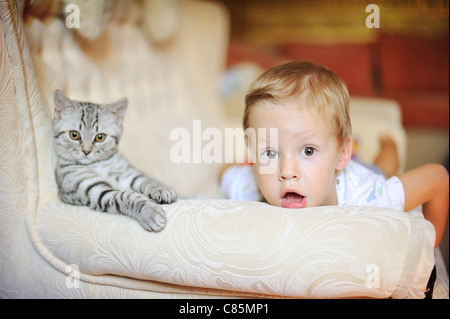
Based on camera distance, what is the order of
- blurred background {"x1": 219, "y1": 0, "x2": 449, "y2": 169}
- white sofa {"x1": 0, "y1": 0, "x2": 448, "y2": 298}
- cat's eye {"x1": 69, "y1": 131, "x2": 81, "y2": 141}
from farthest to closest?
blurred background {"x1": 219, "y1": 0, "x2": 449, "y2": 169}, cat's eye {"x1": 69, "y1": 131, "x2": 81, "y2": 141}, white sofa {"x1": 0, "y1": 0, "x2": 448, "y2": 298}

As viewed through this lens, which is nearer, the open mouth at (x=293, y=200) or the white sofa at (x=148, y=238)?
the white sofa at (x=148, y=238)

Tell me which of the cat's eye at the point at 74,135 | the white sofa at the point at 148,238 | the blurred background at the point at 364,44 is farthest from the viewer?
the blurred background at the point at 364,44

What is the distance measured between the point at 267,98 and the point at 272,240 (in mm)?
279

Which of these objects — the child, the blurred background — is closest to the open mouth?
the child

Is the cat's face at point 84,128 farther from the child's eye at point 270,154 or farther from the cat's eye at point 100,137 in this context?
the child's eye at point 270,154

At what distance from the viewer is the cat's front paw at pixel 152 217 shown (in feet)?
2.48

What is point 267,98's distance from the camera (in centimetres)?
78

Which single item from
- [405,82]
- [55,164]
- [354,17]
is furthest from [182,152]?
[354,17]

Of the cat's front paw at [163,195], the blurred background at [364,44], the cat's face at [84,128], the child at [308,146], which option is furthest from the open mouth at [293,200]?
the blurred background at [364,44]

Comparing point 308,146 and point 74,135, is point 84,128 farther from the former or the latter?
point 308,146

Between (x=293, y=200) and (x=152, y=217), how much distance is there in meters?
0.29

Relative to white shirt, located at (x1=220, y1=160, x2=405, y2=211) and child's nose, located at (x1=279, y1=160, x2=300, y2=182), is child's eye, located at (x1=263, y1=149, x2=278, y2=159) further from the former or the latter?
white shirt, located at (x1=220, y1=160, x2=405, y2=211)

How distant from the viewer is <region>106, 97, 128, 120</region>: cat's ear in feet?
2.67

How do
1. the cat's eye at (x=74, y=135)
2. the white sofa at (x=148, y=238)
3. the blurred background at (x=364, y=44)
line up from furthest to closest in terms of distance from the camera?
the blurred background at (x=364, y=44) < the cat's eye at (x=74, y=135) < the white sofa at (x=148, y=238)
